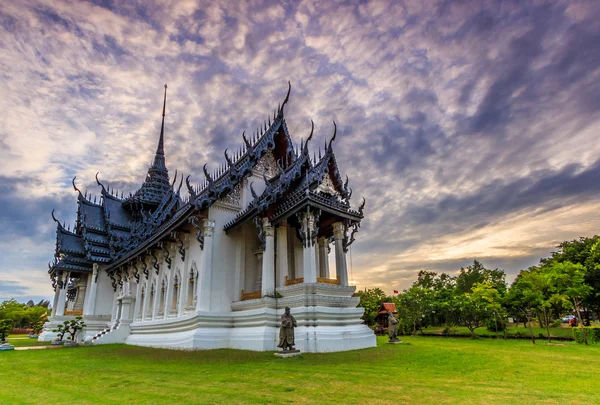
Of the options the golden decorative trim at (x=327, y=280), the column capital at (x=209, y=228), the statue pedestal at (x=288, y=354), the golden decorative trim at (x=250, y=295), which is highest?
the column capital at (x=209, y=228)

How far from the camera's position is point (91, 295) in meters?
25.4

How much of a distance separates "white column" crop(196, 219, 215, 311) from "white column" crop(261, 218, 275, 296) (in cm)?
227

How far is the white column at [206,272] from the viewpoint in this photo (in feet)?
44.0

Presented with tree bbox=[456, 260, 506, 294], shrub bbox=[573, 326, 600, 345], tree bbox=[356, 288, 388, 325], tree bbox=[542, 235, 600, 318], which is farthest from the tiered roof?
tree bbox=[456, 260, 506, 294]

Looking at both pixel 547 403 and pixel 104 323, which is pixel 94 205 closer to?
pixel 104 323

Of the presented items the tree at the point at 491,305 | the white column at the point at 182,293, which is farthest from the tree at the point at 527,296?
the white column at the point at 182,293

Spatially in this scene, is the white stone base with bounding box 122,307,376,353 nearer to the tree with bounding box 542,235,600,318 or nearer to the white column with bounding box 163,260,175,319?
the white column with bounding box 163,260,175,319

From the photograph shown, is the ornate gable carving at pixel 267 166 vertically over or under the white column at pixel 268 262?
over

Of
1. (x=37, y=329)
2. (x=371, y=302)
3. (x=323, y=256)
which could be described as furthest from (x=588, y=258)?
(x=37, y=329)

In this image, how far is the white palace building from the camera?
12086 mm

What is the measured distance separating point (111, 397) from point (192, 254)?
10.4 m

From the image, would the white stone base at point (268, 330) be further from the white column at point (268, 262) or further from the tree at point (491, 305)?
the tree at point (491, 305)

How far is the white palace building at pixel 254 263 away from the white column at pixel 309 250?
33 mm

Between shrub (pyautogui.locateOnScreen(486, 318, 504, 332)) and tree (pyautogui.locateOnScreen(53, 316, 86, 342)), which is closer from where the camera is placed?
tree (pyautogui.locateOnScreen(53, 316, 86, 342))
